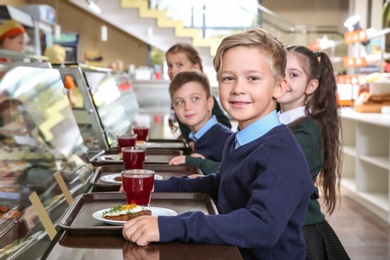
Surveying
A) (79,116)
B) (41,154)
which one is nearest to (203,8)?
(79,116)

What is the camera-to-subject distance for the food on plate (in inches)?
57.3

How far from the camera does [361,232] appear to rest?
5.00m

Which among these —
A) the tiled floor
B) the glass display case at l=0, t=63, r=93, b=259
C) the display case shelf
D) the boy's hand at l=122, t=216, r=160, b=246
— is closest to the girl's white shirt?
the glass display case at l=0, t=63, r=93, b=259

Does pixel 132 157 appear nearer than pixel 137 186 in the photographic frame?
No

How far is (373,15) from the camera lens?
41.9 ft

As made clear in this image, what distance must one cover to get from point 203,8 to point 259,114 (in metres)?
11.6

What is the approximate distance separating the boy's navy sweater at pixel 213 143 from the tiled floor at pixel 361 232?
1797 mm

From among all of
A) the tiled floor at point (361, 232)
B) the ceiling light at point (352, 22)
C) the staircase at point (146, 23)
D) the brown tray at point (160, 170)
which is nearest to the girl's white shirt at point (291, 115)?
the brown tray at point (160, 170)

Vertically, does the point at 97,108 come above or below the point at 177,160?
above

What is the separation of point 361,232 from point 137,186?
3.74 m

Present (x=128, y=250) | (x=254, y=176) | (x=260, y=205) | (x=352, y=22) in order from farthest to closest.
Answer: (x=352, y=22) < (x=254, y=176) < (x=260, y=205) < (x=128, y=250)

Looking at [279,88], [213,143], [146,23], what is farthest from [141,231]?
[146,23]

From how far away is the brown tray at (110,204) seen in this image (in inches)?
59.1

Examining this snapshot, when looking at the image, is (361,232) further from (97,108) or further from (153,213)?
(153,213)
